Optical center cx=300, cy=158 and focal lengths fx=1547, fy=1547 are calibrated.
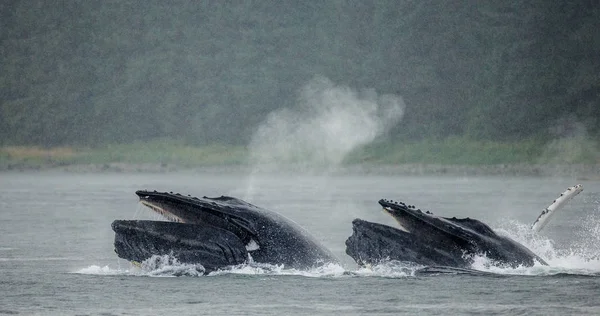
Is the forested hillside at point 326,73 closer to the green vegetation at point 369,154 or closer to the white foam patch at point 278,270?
the green vegetation at point 369,154

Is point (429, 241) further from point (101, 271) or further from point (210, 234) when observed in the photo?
point (101, 271)

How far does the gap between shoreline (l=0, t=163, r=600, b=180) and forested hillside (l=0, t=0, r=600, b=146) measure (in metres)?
10.5

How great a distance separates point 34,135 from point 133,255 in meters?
157

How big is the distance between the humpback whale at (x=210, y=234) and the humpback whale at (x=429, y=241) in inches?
46.1

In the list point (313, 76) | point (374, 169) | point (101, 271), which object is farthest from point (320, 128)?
point (101, 271)

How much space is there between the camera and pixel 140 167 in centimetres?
16250

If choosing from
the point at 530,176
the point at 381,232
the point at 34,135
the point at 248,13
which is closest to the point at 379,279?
the point at 381,232

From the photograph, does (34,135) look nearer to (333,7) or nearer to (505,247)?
(333,7)

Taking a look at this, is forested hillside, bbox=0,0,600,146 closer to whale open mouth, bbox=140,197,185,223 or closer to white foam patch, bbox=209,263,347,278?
white foam patch, bbox=209,263,347,278

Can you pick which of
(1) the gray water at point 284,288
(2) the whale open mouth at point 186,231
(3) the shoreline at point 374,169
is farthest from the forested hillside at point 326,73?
(2) the whale open mouth at point 186,231

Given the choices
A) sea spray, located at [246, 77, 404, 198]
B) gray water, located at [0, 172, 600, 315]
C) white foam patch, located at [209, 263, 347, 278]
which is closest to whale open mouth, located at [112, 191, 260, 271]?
white foam patch, located at [209, 263, 347, 278]

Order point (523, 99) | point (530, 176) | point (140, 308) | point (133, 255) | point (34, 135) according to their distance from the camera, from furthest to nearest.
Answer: point (34, 135), point (523, 99), point (530, 176), point (133, 255), point (140, 308)

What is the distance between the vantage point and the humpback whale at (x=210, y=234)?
91.0 ft

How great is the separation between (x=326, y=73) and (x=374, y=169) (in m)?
43.0
